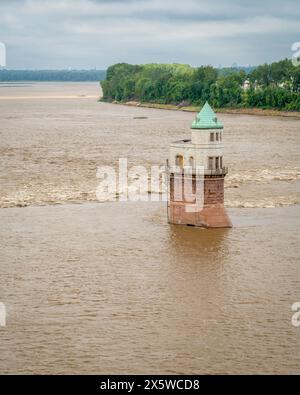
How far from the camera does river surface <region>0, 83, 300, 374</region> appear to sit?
95.8 ft

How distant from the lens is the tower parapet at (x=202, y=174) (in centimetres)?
4684

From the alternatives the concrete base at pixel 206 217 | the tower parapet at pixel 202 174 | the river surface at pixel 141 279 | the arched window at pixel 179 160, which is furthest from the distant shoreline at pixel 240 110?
the concrete base at pixel 206 217

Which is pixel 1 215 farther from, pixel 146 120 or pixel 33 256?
pixel 146 120

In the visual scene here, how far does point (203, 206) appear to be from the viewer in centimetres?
4722

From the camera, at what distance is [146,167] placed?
6969 cm

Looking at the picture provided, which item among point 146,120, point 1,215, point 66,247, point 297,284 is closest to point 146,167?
point 1,215

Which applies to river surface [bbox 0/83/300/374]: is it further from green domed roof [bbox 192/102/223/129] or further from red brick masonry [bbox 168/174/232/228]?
green domed roof [bbox 192/102/223/129]

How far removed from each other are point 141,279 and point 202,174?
10689mm

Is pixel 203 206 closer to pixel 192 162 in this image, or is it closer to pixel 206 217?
pixel 206 217

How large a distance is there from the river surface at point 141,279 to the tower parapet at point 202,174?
3.71 ft

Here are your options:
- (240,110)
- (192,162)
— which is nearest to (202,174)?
(192,162)

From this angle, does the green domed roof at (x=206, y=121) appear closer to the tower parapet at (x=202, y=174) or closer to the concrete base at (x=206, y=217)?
the tower parapet at (x=202, y=174)

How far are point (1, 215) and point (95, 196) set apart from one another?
26.2ft

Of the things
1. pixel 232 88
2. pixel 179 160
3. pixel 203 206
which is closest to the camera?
pixel 203 206
